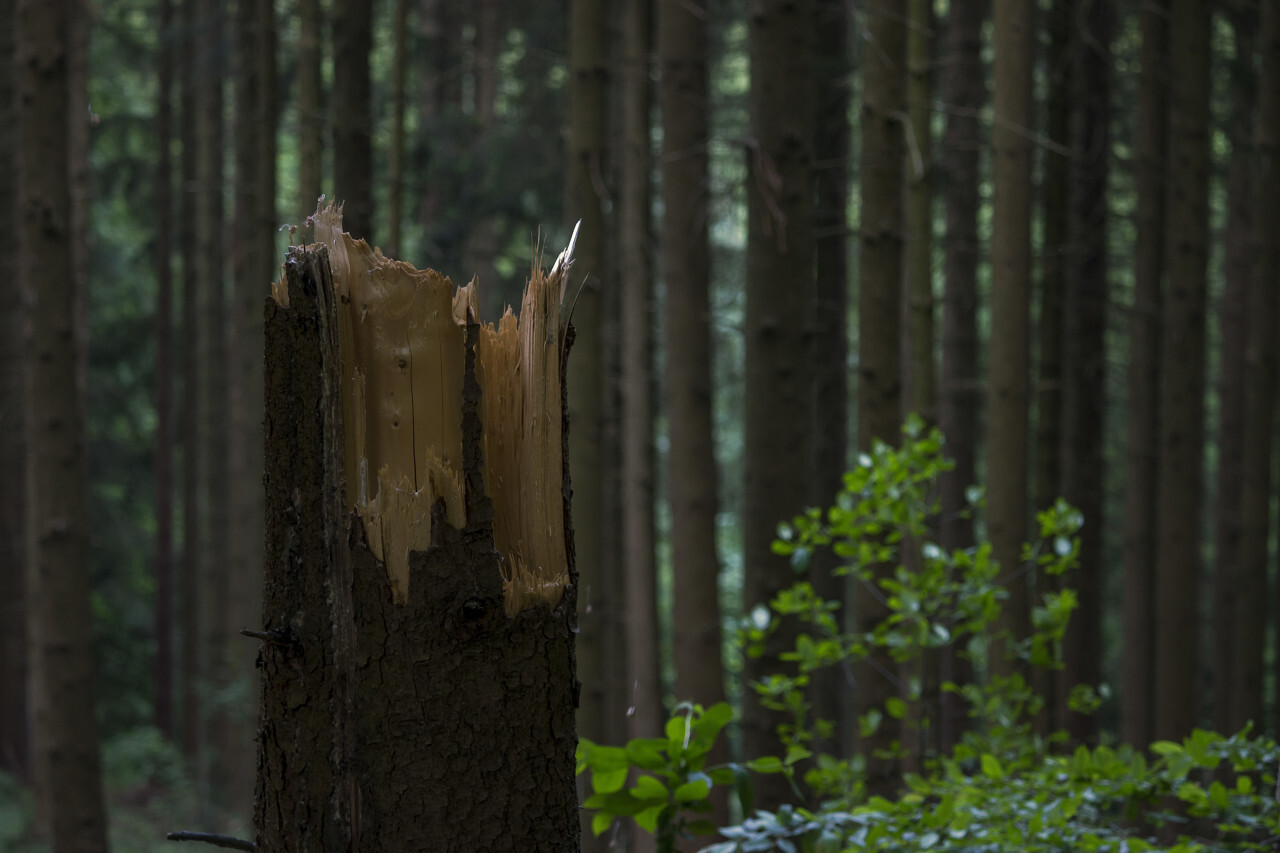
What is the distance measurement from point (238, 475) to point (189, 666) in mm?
5245

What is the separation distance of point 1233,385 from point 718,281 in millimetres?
6216

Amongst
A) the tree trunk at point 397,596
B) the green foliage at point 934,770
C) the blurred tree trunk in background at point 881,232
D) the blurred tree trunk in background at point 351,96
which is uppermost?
the blurred tree trunk in background at point 351,96

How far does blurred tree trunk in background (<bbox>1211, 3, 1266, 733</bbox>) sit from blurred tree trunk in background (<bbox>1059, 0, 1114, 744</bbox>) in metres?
1.51

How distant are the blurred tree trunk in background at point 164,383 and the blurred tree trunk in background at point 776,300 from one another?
36.0ft

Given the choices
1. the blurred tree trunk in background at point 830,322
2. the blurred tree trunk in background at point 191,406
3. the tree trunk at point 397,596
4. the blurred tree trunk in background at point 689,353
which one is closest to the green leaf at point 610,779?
the tree trunk at point 397,596

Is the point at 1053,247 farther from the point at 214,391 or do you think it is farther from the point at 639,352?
the point at 214,391

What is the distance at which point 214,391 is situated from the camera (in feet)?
44.3

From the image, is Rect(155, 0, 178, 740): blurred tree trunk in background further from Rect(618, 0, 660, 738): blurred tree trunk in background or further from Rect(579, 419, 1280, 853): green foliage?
Rect(579, 419, 1280, 853): green foliage

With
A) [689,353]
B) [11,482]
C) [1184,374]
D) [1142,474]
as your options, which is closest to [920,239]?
[689,353]

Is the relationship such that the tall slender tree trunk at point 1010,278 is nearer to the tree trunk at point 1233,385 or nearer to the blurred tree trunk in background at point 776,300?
the blurred tree trunk in background at point 776,300

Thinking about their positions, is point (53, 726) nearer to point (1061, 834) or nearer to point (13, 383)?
point (13, 383)

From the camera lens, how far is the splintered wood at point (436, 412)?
186 centimetres

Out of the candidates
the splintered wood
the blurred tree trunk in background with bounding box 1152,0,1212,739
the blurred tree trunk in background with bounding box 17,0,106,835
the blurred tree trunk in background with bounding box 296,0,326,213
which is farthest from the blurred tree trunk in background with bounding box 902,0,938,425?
the splintered wood

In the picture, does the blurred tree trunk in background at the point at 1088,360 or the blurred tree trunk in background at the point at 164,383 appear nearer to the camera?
the blurred tree trunk in background at the point at 1088,360
